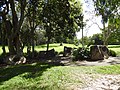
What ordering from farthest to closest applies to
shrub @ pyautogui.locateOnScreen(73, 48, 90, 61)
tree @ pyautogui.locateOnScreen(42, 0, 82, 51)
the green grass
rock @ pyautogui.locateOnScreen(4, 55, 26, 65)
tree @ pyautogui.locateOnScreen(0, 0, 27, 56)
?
tree @ pyautogui.locateOnScreen(42, 0, 82, 51), tree @ pyautogui.locateOnScreen(0, 0, 27, 56), rock @ pyautogui.locateOnScreen(4, 55, 26, 65), shrub @ pyautogui.locateOnScreen(73, 48, 90, 61), the green grass

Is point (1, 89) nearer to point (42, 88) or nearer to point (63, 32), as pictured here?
point (42, 88)

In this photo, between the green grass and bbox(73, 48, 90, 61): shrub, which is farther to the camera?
bbox(73, 48, 90, 61): shrub

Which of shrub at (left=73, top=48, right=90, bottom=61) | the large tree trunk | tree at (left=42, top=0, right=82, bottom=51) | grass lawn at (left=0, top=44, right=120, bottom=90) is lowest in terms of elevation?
grass lawn at (left=0, top=44, right=120, bottom=90)

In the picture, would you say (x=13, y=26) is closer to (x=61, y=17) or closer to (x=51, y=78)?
→ (x=61, y=17)

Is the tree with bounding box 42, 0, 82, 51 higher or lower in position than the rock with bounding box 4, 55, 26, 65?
higher

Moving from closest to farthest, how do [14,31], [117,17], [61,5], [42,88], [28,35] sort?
[117,17]
[42,88]
[14,31]
[61,5]
[28,35]

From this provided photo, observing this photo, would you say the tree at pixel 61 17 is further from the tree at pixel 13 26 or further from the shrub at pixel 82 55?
the shrub at pixel 82 55

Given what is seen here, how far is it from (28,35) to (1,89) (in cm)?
1913

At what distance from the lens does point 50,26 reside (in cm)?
2903

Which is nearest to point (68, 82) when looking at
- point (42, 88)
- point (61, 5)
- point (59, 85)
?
point (59, 85)

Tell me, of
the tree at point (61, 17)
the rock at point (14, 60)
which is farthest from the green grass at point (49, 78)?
the tree at point (61, 17)

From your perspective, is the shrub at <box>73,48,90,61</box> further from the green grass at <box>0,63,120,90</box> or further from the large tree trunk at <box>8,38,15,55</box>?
the large tree trunk at <box>8,38,15,55</box>

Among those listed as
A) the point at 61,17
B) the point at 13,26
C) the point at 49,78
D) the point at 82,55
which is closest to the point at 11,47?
the point at 13,26

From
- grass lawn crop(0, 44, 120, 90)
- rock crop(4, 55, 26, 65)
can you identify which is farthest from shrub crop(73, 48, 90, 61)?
grass lawn crop(0, 44, 120, 90)
